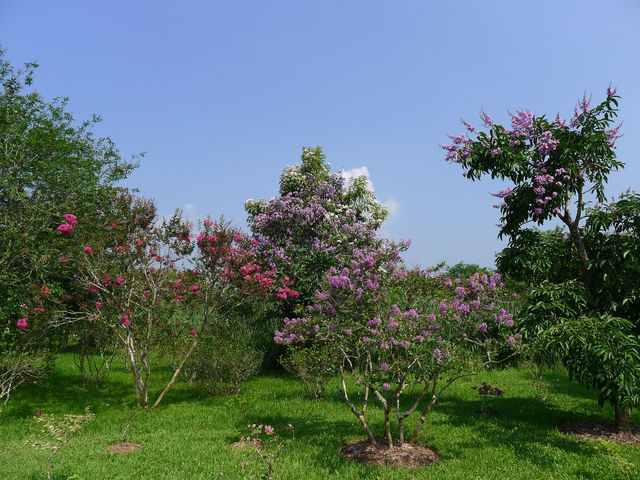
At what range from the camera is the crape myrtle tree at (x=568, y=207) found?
26.3 ft

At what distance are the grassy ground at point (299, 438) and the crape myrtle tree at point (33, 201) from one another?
1740 mm

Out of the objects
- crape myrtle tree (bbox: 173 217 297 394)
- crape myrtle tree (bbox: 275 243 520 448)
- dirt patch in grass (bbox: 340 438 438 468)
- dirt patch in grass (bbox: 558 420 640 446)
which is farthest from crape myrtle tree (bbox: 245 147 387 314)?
dirt patch in grass (bbox: 558 420 640 446)

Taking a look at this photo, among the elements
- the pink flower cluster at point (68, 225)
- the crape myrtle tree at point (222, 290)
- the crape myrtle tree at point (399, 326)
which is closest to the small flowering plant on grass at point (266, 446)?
the crape myrtle tree at point (399, 326)

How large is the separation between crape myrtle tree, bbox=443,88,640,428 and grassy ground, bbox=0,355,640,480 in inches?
63.9

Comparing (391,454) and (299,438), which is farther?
(299,438)

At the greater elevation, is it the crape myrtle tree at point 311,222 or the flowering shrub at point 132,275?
the crape myrtle tree at point 311,222

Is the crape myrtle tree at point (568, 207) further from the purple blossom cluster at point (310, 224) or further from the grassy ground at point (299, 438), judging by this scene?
the purple blossom cluster at point (310, 224)

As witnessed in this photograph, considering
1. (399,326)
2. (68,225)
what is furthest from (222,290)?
(399,326)

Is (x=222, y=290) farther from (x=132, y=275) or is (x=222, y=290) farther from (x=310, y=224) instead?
(x=310, y=224)

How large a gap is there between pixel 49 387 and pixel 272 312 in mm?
7933

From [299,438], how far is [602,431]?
19.5 feet

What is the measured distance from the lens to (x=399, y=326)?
6.67 m

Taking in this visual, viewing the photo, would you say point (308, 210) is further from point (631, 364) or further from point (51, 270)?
point (631, 364)

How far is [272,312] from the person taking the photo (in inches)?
688
